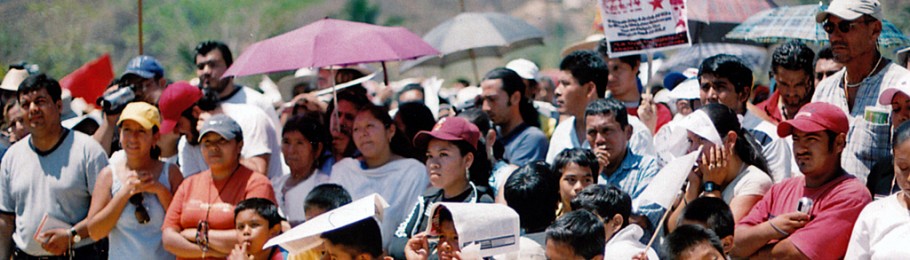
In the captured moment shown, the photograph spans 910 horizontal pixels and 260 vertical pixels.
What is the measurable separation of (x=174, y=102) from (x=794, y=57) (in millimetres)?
3843

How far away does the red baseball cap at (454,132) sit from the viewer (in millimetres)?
6953

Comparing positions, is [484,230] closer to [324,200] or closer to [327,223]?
[327,223]

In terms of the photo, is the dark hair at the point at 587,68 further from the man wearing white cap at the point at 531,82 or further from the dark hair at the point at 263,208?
the dark hair at the point at 263,208

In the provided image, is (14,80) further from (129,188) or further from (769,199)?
(769,199)

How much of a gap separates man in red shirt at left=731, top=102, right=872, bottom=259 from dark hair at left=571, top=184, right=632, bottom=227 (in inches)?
20.3

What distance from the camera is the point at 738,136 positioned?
626 cm

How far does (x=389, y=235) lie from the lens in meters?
7.24

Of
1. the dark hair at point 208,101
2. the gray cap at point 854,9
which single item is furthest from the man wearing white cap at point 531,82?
the gray cap at point 854,9

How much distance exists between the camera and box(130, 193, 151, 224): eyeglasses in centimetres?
774

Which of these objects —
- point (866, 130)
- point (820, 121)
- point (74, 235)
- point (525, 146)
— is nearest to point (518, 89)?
point (525, 146)

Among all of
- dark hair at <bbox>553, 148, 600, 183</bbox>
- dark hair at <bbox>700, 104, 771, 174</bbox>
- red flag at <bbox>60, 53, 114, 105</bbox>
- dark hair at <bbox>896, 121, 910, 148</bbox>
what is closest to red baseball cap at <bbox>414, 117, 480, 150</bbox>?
dark hair at <bbox>553, 148, 600, 183</bbox>

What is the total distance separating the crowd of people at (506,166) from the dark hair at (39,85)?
0.02 metres

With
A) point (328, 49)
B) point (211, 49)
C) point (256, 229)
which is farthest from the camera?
point (211, 49)

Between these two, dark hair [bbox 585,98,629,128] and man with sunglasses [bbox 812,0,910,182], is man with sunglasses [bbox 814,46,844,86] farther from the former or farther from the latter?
dark hair [bbox 585,98,629,128]
